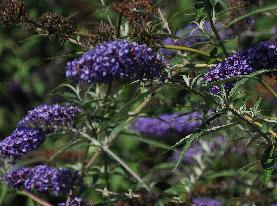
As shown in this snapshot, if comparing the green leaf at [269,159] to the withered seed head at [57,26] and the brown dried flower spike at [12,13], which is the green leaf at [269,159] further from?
the brown dried flower spike at [12,13]

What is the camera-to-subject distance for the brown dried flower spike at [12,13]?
94.7 inches

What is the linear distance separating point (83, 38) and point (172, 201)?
0.77 m

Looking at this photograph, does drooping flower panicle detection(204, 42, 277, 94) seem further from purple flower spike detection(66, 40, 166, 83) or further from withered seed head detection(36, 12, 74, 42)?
withered seed head detection(36, 12, 74, 42)

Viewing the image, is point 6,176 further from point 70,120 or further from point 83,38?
point 83,38

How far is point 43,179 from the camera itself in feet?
8.59

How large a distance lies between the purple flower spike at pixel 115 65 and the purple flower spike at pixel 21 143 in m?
0.57

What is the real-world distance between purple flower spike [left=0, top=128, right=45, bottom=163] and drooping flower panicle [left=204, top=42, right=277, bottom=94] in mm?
660

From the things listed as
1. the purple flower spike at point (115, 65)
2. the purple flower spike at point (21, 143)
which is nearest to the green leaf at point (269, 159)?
the purple flower spike at point (115, 65)

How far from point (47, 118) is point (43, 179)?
0.35m

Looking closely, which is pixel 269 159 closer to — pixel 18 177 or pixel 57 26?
pixel 57 26

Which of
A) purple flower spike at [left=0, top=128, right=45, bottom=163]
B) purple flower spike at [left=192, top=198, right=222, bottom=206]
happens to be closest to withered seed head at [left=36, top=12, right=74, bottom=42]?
purple flower spike at [left=0, top=128, right=45, bottom=163]

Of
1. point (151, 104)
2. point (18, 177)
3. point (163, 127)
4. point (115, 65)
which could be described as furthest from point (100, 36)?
point (163, 127)

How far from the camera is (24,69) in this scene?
19.2 ft

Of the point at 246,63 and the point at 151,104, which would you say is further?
the point at 151,104
